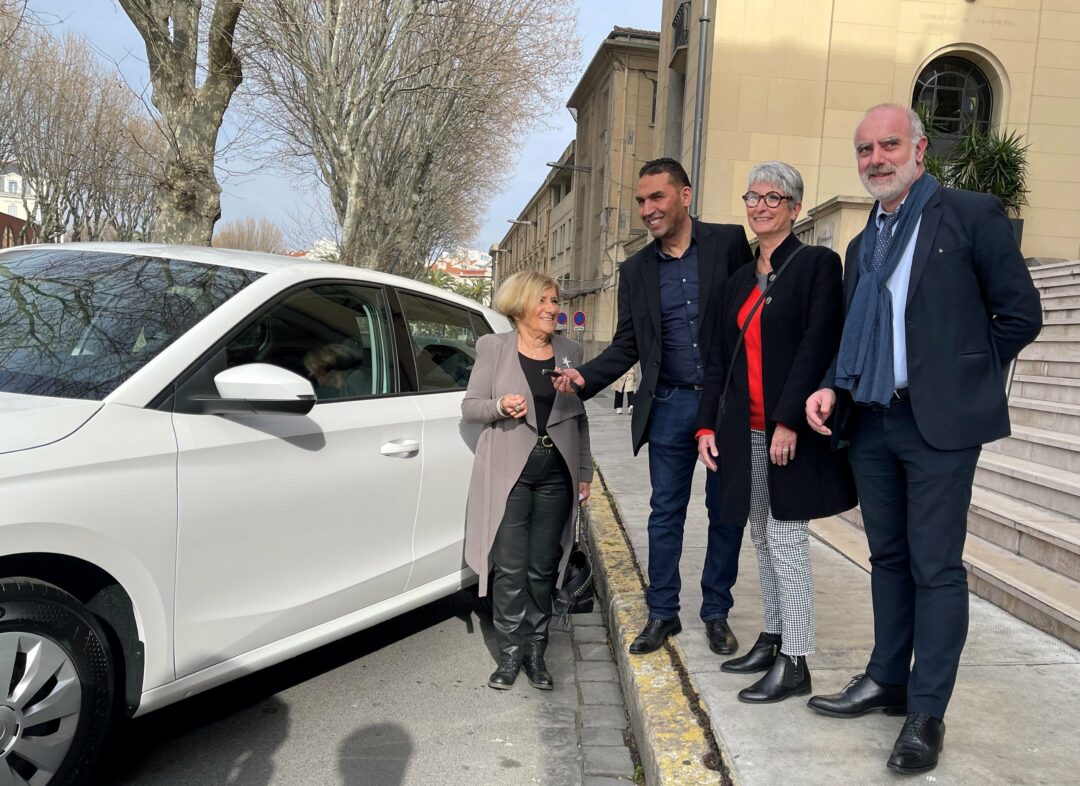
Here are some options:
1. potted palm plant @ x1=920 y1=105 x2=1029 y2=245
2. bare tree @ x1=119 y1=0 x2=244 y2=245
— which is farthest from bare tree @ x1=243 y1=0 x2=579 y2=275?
potted palm plant @ x1=920 y1=105 x2=1029 y2=245

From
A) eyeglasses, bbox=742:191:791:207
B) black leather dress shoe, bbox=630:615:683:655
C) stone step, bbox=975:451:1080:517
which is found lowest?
black leather dress shoe, bbox=630:615:683:655

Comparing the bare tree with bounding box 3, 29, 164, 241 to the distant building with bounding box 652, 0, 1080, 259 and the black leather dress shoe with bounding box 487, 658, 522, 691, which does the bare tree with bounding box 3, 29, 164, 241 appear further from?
the black leather dress shoe with bounding box 487, 658, 522, 691

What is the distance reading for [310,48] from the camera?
13.0 m

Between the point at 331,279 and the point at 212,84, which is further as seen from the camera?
the point at 212,84

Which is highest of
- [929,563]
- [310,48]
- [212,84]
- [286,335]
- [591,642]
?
[310,48]

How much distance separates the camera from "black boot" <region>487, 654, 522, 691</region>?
3.69 meters

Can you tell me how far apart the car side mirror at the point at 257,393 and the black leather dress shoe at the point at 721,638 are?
6.50 ft

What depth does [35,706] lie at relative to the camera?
7.29 feet

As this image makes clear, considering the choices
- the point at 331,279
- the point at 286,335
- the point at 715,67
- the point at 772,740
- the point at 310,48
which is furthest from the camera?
the point at 715,67

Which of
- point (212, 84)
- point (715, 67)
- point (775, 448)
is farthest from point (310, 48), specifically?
point (775, 448)

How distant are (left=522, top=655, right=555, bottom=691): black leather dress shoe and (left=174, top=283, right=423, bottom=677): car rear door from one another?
0.71m

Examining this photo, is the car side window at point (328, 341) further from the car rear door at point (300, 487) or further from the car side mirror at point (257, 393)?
the car side mirror at point (257, 393)

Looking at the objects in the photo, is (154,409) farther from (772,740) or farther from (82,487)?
(772,740)

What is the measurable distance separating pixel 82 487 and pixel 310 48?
12376 millimetres
